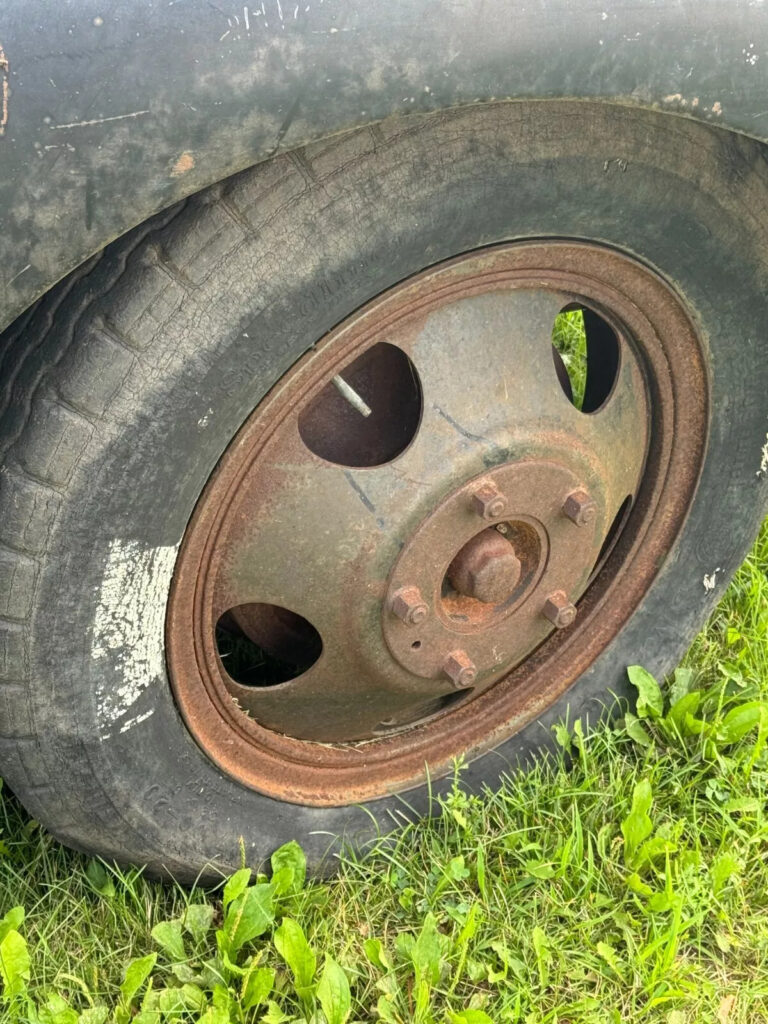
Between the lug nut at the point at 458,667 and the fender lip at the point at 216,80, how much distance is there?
96 cm

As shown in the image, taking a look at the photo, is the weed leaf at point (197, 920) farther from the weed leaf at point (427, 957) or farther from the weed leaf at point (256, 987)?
the weed leaf at point (427, 957)

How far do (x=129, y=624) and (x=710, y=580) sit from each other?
122 centimetres

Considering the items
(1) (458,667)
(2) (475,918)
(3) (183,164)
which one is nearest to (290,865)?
(2) (475,918)

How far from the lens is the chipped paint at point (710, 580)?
7.16 ft

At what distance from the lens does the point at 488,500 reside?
1.71 metres

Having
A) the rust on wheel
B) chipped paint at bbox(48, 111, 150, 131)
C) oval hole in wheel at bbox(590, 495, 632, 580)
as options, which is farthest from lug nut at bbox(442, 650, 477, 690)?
chipped paint at bbox(48, 111, 150, 131)

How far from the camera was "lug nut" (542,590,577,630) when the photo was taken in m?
1.95

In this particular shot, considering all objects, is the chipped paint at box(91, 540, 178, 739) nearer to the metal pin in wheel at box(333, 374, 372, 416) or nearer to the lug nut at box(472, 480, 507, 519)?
the metal pin in wheel at box(333, 374, 372, 416)

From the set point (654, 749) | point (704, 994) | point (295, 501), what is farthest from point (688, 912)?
point (295, 501)

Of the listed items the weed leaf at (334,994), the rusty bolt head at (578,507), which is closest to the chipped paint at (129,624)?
the weed leaf at (334,994)

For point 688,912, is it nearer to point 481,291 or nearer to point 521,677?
point 521,677

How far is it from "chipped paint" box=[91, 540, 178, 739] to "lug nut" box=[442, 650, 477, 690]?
518 millimetres

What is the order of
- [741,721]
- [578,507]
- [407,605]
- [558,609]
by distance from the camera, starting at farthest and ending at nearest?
[741,721]
[558,609]
[578,507]
[407,605]

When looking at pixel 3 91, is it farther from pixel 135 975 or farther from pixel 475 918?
pixel 475 918
